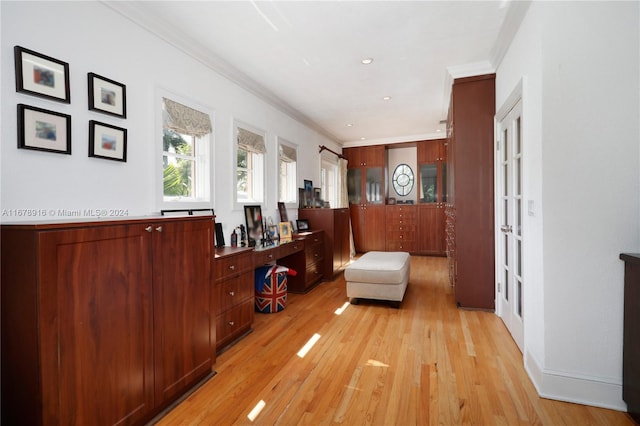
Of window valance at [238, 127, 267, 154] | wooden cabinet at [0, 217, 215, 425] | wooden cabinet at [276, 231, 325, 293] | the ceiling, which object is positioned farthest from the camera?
wooden cabinet at [276, 231, 325, 293]

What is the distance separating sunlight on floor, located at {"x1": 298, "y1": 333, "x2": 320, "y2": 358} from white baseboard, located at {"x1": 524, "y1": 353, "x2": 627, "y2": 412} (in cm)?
160

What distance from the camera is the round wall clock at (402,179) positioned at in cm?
756

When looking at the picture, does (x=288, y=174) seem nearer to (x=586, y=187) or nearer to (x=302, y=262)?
(x=302, y=262)

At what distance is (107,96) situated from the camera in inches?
86.4

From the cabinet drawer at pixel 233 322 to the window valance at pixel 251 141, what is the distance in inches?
74.8

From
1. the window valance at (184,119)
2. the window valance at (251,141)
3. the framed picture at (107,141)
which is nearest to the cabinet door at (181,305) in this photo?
the framed picture at (107,141)

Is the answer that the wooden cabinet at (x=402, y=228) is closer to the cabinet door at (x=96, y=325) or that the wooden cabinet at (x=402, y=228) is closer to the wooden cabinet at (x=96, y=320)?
the wooden cabinet at (x=96, y=320)

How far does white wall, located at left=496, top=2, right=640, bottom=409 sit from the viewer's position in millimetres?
1781

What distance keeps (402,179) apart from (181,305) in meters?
6.52

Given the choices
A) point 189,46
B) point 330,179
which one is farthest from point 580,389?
point 330,179

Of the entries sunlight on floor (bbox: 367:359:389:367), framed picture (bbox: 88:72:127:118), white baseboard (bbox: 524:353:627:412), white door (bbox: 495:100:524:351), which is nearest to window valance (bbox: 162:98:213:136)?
framed picture (bbox: 88:72:127:118)

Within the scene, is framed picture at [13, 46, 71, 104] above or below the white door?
above

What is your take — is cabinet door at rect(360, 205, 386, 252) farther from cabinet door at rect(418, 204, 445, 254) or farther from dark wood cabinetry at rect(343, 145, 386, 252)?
cabinet door at rect(418, 204, 445, 254)

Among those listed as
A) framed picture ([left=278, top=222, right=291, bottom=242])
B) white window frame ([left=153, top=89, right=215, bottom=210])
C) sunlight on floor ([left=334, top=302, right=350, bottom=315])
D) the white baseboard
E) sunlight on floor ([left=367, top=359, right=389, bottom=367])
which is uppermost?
white window frame ([left=153, top=89, right=215, bottom=210])
